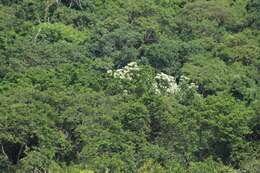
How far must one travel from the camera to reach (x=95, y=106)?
38.7 metres

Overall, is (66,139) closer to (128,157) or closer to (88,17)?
(128,157)

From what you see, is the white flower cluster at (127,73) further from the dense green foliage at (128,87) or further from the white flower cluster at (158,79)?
the dense green foliage at (128,87)

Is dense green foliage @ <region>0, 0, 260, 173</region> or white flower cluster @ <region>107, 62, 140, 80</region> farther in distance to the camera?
white flower cluster @ <region>107, 62, 140, 80</region>

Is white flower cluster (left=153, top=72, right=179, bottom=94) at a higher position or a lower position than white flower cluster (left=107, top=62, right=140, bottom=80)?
lower

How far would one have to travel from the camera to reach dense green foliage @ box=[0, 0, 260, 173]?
3506 cm

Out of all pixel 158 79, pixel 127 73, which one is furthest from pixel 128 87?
pixel 158 79

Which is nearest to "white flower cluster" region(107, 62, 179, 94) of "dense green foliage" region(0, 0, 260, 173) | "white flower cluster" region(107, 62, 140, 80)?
"white flower cluster" region(107, 62, 140, 80)

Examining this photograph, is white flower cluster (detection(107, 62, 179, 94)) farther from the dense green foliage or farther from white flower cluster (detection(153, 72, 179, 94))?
the dense green foliage

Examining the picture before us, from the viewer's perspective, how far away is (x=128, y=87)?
41.3m

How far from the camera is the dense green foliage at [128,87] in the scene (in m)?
35.1

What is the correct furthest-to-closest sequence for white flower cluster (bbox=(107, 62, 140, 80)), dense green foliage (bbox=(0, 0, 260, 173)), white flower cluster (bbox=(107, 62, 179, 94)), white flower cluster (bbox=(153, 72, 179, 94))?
white flower cluster (bbox=(153, 72, 179, 94)) → white flower cluster (bbox=(107, 62, 179, 94)) → white flower cluster (bbox=(107, 62, 140, 80)) → dense green foliage (bbox=(0, 0, 260, 173))

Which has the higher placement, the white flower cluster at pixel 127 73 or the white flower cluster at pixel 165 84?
the white flower cluster at pixel 127 73

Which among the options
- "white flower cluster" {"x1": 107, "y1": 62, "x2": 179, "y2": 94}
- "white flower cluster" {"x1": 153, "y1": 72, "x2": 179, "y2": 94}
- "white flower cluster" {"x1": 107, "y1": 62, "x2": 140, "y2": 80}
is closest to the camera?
"white flower cluster" {"x1": 107, "y1": 62, "x2": 140, "y2": 80}

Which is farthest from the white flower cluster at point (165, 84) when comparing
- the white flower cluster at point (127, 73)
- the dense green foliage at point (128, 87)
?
the white flower cluster at point (127, 73)
